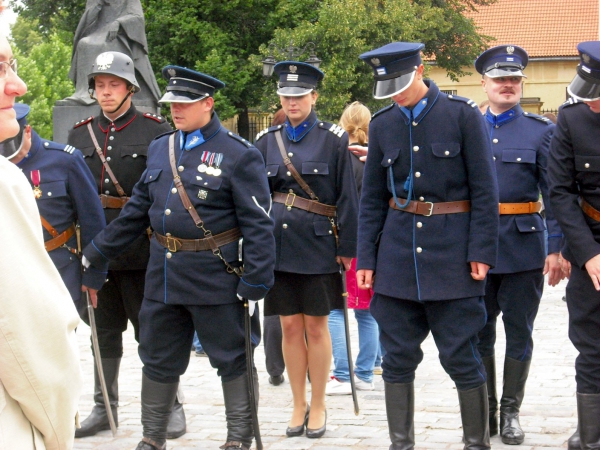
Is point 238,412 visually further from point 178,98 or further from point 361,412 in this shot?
point 178,98

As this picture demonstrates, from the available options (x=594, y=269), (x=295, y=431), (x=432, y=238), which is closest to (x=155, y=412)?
(x=295, y=431)

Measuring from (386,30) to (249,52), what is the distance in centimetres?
485

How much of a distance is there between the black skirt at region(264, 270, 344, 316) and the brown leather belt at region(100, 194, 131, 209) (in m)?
1.07

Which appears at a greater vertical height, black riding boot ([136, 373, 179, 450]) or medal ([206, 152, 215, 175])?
medal ([206, 152, 215, 175])

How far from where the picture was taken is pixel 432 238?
520 centimetres

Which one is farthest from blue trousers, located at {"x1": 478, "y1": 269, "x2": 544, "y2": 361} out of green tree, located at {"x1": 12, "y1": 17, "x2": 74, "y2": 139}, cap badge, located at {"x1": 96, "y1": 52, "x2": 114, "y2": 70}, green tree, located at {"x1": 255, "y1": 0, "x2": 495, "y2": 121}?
green tree, located at {"x1": 12, "y1": 17, "x2": 74, "y2": 139}

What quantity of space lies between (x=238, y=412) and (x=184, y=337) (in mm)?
509

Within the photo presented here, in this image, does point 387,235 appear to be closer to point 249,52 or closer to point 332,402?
point 332,402

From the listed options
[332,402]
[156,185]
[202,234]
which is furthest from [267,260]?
[332,402]

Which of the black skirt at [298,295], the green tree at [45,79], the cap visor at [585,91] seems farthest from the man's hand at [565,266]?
the green tree at [45,79]

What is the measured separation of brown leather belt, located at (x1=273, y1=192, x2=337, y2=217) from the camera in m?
6.58

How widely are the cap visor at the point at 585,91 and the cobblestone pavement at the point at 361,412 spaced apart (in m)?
2.02

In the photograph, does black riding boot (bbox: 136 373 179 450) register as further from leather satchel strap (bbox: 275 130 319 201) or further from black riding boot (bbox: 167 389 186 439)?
leather satchel strap (bbox: 275 130 319 201)

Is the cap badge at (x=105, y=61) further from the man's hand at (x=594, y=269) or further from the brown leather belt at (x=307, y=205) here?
the man's hand at (x=594, y=269)
